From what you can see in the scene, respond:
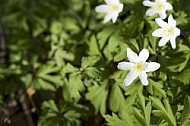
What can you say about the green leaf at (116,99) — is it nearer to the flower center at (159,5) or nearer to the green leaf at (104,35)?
the green leaf at (104,35)

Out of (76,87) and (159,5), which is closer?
(76,87)

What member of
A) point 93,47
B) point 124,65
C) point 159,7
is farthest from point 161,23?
point 93,47

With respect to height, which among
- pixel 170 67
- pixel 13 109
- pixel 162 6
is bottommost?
pixel 13 109

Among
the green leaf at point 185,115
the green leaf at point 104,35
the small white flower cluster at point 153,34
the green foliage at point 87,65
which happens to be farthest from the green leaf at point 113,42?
the green leaf at point 185,115

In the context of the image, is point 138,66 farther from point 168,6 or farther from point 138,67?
point 168,6

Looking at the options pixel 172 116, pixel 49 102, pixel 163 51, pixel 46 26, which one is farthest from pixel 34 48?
pixel 172 116

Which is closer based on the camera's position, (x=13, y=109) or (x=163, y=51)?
(x=163, y=51)

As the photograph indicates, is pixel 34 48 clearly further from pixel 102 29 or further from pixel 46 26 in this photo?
pixel 102 29

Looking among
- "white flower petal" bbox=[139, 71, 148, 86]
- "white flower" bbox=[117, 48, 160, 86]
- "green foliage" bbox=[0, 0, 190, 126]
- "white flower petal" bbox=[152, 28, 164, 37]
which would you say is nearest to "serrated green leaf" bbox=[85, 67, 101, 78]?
"green foliage" bbox=[0, 0, 190, 126]

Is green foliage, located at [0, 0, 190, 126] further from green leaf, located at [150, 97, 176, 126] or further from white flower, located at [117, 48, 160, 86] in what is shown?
white flower, located at [117, 48, 160, 86]
